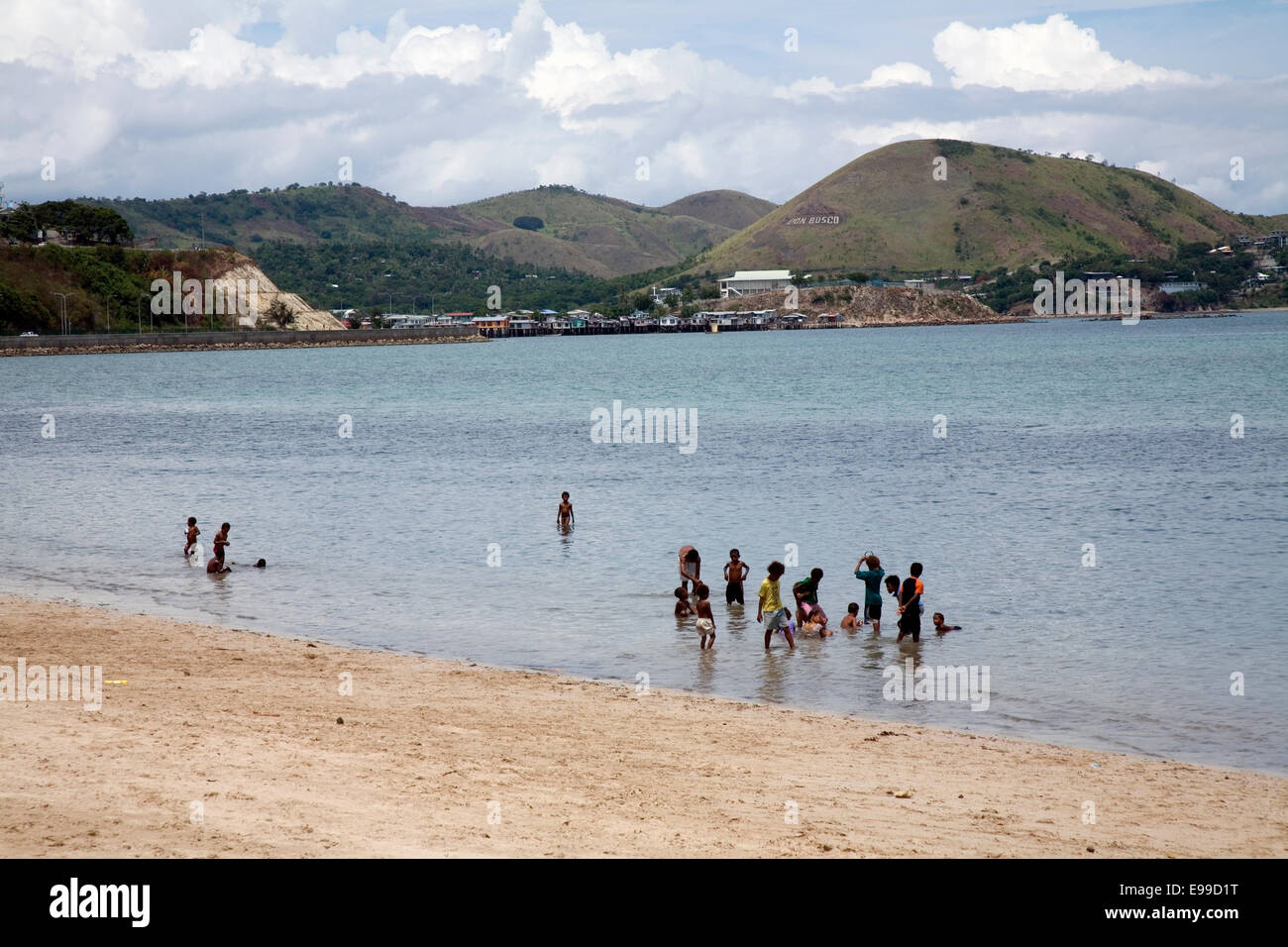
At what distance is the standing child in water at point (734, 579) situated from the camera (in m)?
21.3

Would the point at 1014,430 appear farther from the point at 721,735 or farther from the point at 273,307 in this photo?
the point at 273,307

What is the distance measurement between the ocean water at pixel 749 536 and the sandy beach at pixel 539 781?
1.71 meters

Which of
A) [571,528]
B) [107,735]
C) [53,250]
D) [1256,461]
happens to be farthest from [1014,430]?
[53,250]

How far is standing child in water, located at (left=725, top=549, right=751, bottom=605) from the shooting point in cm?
2131

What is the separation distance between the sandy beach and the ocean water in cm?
171

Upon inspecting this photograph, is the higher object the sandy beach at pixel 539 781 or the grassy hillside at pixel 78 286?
the grassy hillside at pixel 78 286

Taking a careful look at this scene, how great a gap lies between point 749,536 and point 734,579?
26.5 ft

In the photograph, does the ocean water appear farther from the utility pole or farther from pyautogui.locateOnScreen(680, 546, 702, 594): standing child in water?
the utility pole

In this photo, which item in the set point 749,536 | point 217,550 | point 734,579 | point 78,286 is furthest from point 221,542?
point 78,286

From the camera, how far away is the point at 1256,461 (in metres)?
42.8

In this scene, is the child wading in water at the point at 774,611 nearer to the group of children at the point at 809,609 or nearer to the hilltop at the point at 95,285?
the group of children at the point at 809,609

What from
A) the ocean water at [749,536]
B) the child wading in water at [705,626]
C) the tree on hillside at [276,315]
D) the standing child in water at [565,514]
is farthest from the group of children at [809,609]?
the tree on hillside at [276,315]

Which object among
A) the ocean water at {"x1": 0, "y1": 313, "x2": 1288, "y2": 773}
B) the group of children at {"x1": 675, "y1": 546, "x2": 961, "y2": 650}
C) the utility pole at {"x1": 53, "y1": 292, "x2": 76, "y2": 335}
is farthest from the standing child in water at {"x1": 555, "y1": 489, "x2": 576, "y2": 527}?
the utility pole at {"x1": 53, "y1": 292, "x2": 76, "y2": 335}
